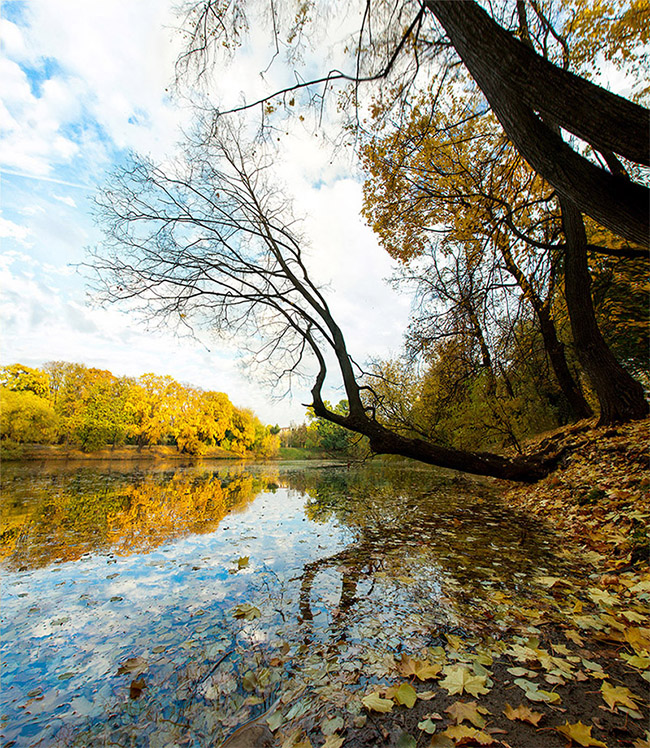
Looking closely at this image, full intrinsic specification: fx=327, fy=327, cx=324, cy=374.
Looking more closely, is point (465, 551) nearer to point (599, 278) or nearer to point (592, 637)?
point (592, 637)

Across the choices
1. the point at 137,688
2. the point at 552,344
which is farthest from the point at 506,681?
the point at 552,344

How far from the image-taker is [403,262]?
33.6ft

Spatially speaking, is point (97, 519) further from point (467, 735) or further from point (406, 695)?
point (467, 735)

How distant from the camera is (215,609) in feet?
9.27

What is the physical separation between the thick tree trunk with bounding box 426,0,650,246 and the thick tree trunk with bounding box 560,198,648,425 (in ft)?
15.2

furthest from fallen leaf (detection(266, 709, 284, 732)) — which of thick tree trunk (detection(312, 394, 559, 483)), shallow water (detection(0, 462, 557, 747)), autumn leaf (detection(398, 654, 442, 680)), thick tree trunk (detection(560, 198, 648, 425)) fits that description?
thick tree trunk (detection(560, 198, 648, 425))

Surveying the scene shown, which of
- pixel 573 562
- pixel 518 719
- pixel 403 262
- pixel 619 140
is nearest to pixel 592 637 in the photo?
pixel 518 719

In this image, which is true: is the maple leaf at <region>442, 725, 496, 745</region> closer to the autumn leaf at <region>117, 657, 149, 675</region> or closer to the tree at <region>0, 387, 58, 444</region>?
the autumn leaf at <region>117, 657, 149, 675</region>

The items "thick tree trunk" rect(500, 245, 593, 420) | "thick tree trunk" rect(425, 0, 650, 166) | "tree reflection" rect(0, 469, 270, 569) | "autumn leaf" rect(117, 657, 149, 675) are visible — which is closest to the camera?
"autumn leaf" rect(117, 657, 149, 675)

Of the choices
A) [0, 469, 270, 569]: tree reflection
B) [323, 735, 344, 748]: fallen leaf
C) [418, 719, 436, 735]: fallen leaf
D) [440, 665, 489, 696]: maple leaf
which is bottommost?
[440, 665, 489, 696]: maple leaf

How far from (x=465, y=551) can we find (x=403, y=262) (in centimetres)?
843

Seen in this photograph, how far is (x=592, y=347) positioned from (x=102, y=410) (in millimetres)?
38752

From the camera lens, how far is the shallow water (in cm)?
177

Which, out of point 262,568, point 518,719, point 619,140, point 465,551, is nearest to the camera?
point 518,719
